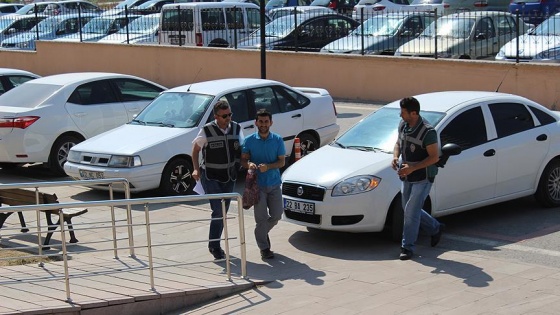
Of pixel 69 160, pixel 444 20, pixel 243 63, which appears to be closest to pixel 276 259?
pixel 69 160

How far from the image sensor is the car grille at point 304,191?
10601 millimetres

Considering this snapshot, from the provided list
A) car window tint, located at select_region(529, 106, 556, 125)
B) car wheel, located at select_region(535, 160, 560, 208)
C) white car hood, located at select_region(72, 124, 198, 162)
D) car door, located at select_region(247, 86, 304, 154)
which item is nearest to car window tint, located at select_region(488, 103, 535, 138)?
car window tint, located at select_region(529, 106, 556, 125)

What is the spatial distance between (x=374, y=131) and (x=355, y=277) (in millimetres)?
2690

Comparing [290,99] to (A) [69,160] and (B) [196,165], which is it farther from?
(B) [196,165]

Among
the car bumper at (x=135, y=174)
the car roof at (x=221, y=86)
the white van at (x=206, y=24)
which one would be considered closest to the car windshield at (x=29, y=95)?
the car roof at (x=221, y=86)

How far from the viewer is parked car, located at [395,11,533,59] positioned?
2128cm

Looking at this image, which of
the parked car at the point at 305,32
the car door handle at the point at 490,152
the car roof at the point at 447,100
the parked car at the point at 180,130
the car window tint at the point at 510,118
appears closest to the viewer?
the car door handle at the point at 490,152

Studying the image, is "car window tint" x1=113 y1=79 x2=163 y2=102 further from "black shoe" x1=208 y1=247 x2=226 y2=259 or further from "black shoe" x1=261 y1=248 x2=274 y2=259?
"black shoe" x1=261 y1=248 x2=274 y2=259

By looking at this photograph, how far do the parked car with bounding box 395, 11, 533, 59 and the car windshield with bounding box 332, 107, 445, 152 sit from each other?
373 inches

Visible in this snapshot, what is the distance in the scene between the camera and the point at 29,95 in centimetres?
1616

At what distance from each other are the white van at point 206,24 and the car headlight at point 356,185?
53.6ft

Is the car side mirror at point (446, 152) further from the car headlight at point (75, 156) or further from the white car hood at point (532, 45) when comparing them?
the white car hood at point (532, 45)

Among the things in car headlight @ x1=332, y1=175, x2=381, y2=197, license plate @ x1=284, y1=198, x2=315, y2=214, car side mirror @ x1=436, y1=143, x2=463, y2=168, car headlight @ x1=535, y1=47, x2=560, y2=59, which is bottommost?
license plate @ x1=284, y1=198, x2=315, y2=214

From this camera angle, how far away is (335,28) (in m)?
25.0
